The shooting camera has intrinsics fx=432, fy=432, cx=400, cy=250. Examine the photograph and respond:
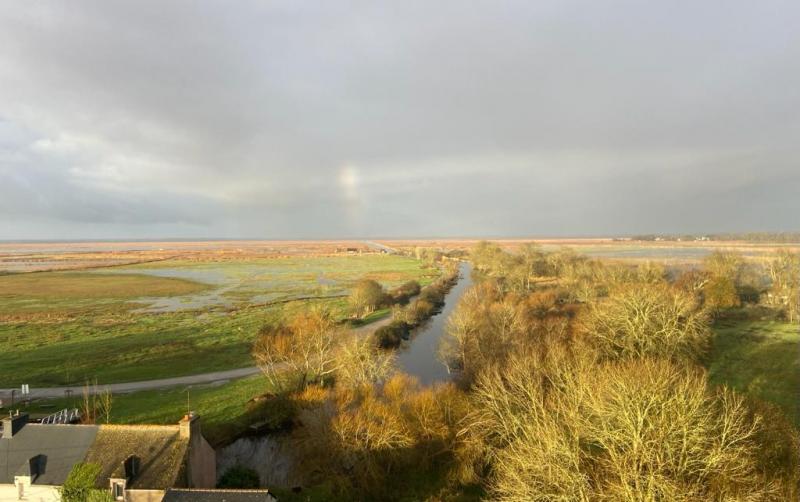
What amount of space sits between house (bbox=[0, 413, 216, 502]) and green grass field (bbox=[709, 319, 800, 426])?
34558mm

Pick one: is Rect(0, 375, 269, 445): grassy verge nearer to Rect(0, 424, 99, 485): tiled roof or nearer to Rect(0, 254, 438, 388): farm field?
Rect(0, 254, 438, 388): farm field

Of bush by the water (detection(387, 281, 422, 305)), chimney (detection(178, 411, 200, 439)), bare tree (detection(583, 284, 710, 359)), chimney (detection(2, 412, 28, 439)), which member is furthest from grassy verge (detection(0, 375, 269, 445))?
bush by the water (detection(387, 281, 422, 305))

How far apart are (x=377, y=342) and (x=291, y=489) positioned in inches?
988

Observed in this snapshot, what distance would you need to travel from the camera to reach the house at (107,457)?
1827 centimetres

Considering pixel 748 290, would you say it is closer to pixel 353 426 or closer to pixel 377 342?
pixel 377 342

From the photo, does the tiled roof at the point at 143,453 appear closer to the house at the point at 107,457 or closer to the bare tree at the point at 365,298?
the house at the point at 107,457

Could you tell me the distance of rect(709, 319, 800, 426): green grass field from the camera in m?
33.0

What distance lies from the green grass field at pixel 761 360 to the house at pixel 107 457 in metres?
34.6

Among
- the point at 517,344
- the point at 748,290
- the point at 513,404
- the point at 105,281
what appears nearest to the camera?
the point at 513,404

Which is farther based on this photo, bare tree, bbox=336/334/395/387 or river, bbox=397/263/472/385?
river, bbox=397/263/472/385

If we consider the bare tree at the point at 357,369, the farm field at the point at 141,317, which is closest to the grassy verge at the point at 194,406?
the farm field at the point at 141,317

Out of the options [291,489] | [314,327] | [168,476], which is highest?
[314,327]

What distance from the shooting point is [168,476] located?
18.6 meters

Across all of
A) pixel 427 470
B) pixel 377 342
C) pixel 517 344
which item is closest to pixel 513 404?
pixel 427 470
